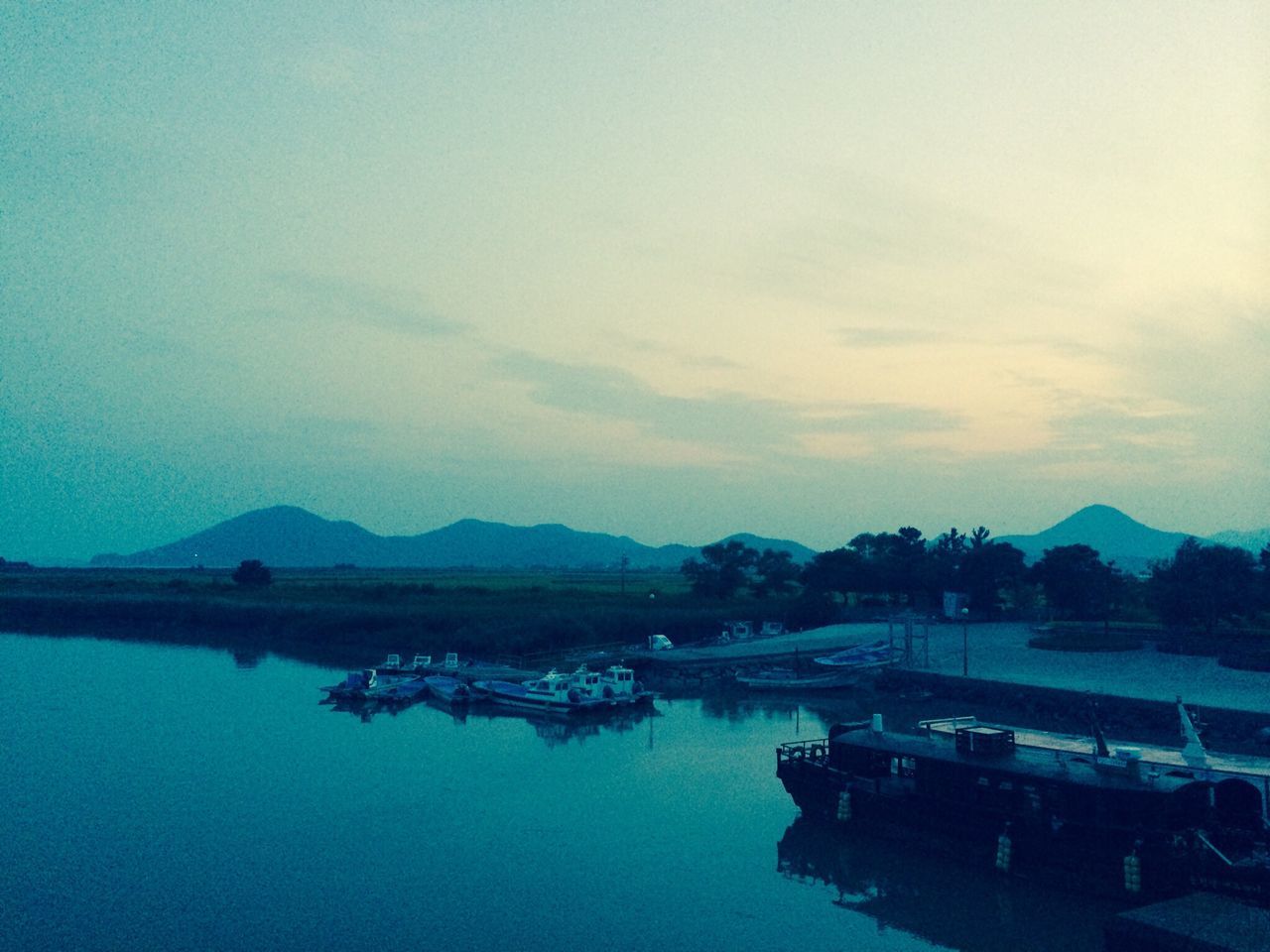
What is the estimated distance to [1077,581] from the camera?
59812mm

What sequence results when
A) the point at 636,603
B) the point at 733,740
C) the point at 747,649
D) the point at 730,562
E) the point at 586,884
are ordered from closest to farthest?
the point at 586,884 < the point at 733,740 < the point at 747,649 < the point at 636,603 < the point at 730,562

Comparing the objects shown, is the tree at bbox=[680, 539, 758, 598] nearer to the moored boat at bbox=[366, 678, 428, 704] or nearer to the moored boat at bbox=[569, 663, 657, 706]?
the moored boat at bbox=[569, 663, 657, 706]

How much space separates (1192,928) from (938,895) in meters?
6.58

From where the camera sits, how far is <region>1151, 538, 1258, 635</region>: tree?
48.4m

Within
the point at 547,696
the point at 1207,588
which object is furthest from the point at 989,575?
the point at 547,696

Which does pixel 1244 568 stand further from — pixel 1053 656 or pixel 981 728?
pixel 981 728

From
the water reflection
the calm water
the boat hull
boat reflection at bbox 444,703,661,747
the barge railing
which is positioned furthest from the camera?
the water reflection

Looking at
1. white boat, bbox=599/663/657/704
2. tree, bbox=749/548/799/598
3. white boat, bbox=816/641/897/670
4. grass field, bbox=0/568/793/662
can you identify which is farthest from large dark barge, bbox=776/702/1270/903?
tree, bbox=749/548/799/598

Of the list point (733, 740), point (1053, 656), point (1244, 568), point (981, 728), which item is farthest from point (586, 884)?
point (1244, 568)

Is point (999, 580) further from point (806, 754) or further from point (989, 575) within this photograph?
point (806, 754)

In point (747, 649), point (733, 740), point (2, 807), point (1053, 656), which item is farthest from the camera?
point (747, 649)

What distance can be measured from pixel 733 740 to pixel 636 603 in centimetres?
3783

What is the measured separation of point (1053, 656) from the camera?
47.6 meters

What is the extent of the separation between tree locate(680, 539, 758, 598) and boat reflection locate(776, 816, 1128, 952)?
56137mm
